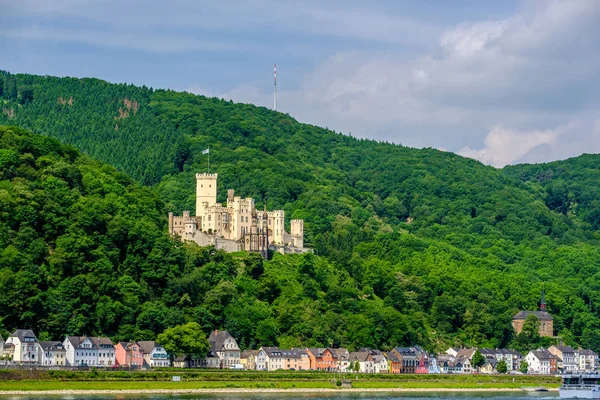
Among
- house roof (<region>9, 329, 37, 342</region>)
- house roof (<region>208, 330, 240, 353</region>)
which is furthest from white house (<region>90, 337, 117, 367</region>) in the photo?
house roof (<region>208, 330, 240, 353</region>)

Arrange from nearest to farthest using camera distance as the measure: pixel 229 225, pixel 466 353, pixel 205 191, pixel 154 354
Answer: pixel 154 354, pixel 466 353, pixel 229 225, pixel 205 191

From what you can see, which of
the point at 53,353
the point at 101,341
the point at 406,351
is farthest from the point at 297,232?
the point at 53,353

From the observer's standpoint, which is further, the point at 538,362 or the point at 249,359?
the point at 538,362

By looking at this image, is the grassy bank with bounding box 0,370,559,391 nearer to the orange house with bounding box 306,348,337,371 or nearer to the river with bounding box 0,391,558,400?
the river with bounding box 0,391,558,400

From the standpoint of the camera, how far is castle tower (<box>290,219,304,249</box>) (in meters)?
165

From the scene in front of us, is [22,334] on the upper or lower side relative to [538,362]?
upper

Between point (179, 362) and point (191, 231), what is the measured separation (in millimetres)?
36098

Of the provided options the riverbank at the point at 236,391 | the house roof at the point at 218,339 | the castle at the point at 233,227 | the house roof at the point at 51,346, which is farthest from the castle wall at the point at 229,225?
the house roof at the point at 51,346

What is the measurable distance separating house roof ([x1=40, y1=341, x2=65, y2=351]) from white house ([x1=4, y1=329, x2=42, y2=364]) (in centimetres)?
58

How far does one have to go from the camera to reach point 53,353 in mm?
109500

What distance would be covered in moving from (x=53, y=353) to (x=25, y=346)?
9.96 feet

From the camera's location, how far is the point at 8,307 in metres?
113

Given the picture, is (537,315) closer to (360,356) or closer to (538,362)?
(538,362)

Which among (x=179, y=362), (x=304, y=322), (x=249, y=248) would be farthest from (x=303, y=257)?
(x=179, y=362)
